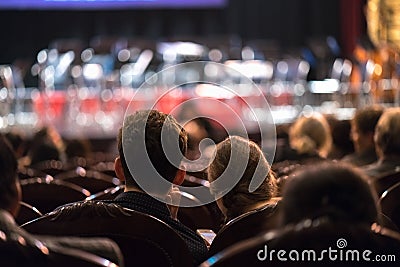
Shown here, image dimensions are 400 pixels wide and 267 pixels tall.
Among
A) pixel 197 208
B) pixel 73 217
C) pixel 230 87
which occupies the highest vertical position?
pixel 73 217

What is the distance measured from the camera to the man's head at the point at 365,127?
5.09 meters

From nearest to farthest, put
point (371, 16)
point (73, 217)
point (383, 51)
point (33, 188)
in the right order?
point (73, 217)
point (33, 188)
point (383, 51)
point (371, 16)

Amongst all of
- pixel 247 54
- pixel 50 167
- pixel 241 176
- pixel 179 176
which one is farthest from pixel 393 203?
pixel 247 54

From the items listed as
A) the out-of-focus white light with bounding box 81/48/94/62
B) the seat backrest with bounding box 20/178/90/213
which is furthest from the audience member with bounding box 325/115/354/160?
the out-of-focus white light with bounding box 81/48/94/62

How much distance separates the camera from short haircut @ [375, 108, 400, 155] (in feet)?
13.6

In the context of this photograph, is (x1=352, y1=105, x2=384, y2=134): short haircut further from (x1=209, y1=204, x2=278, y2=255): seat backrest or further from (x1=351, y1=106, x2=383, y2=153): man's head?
(x1=209, y1=204, x2=278, y2=255): seat backrest

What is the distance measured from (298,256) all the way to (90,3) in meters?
14.7

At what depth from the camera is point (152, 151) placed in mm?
2787

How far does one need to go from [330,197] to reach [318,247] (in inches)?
3.4

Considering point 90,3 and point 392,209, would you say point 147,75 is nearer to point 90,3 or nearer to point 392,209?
point 90,3

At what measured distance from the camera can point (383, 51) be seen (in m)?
11.5

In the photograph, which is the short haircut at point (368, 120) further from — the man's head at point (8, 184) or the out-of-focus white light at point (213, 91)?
the out-of-focus white light at point (213, 91)

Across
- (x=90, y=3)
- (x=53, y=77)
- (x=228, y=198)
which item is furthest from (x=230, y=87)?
(x=228, y=198)

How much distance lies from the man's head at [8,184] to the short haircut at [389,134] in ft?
7.50
